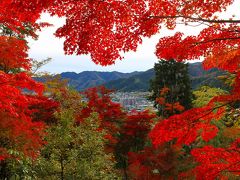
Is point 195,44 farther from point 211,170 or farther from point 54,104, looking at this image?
point 54,104

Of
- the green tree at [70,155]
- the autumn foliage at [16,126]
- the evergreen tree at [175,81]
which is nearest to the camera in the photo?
the autumn foliage at [16,126]

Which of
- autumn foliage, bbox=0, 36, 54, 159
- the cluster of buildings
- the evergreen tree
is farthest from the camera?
the cluster of buildings

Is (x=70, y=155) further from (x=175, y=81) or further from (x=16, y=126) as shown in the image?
(x=175, y=81)

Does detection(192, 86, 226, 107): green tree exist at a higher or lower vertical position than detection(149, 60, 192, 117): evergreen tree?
lower

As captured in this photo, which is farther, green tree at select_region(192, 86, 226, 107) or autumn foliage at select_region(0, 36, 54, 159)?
green tree at select_region(192, 86, 226, 107)

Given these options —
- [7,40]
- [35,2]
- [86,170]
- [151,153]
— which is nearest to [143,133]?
[151,153]

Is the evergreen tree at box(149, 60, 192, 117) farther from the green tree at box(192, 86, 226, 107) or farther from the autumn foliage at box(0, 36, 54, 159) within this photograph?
the autumn foliage at box(0, 36, 54, 159)

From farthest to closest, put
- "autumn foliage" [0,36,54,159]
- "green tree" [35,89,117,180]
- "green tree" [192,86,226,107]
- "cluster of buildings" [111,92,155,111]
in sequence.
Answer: "cluster of buildings" [111,92,155,111] < "green tree" [192,86,226,107] < "green tree" [35,89,117,180] < "autumn foliage" [0,36,54,159]

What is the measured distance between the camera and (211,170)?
9.45 m

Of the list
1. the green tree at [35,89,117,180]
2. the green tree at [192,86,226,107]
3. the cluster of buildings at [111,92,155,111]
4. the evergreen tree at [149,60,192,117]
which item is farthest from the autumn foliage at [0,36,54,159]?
the cluster of buildings at [111,92,155,111]

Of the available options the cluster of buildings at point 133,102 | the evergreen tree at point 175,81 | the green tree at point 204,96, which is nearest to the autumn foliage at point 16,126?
the evergreen tree at point 175,81

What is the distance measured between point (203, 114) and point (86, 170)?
5.91 meters

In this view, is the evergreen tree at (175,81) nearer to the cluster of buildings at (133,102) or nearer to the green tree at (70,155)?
the green tree at (70,155)

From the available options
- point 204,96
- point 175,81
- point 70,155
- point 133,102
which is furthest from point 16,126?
point 133,102
